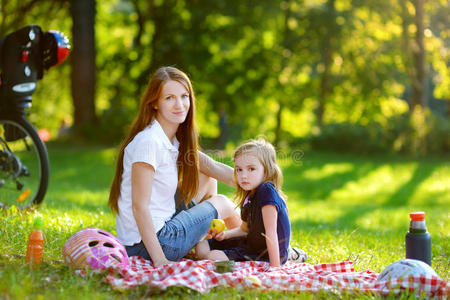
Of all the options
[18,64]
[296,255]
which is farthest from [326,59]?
[296,255]

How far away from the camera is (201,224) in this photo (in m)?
Answer: 3.80

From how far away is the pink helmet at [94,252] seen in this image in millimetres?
3195

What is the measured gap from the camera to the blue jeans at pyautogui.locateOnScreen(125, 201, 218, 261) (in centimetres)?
357

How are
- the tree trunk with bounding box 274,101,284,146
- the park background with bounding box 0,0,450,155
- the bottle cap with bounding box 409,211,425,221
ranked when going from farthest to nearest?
the tree trunk with bounding box 274,101,284,146, the park background with bounding box 0,0,450,155, the bottle cap with bounding box 409,211,425,221

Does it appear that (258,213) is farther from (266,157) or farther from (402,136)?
(402,136)

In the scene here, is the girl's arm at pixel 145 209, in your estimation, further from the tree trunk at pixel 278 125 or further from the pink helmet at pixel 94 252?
the tree trunk at pixel 278 125

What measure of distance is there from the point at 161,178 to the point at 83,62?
11.7 m

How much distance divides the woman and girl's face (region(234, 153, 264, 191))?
0.34m

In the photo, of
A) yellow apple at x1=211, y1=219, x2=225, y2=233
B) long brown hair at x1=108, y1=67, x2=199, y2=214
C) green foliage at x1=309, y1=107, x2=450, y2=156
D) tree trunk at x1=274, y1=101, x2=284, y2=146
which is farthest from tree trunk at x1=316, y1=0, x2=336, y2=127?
yellow apple at x1=211, y1=219, x2=225, y2=233

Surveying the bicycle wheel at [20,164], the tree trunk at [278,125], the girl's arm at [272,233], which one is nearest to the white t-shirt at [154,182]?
the girl's arm at [272,233]

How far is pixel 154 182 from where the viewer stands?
365cm

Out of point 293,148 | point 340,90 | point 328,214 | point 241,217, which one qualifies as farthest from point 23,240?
point 340,90

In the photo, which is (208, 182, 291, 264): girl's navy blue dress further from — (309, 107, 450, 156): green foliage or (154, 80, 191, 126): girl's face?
(309, 107, 450, 156): green foliage

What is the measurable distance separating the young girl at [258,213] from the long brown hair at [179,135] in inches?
13.3
